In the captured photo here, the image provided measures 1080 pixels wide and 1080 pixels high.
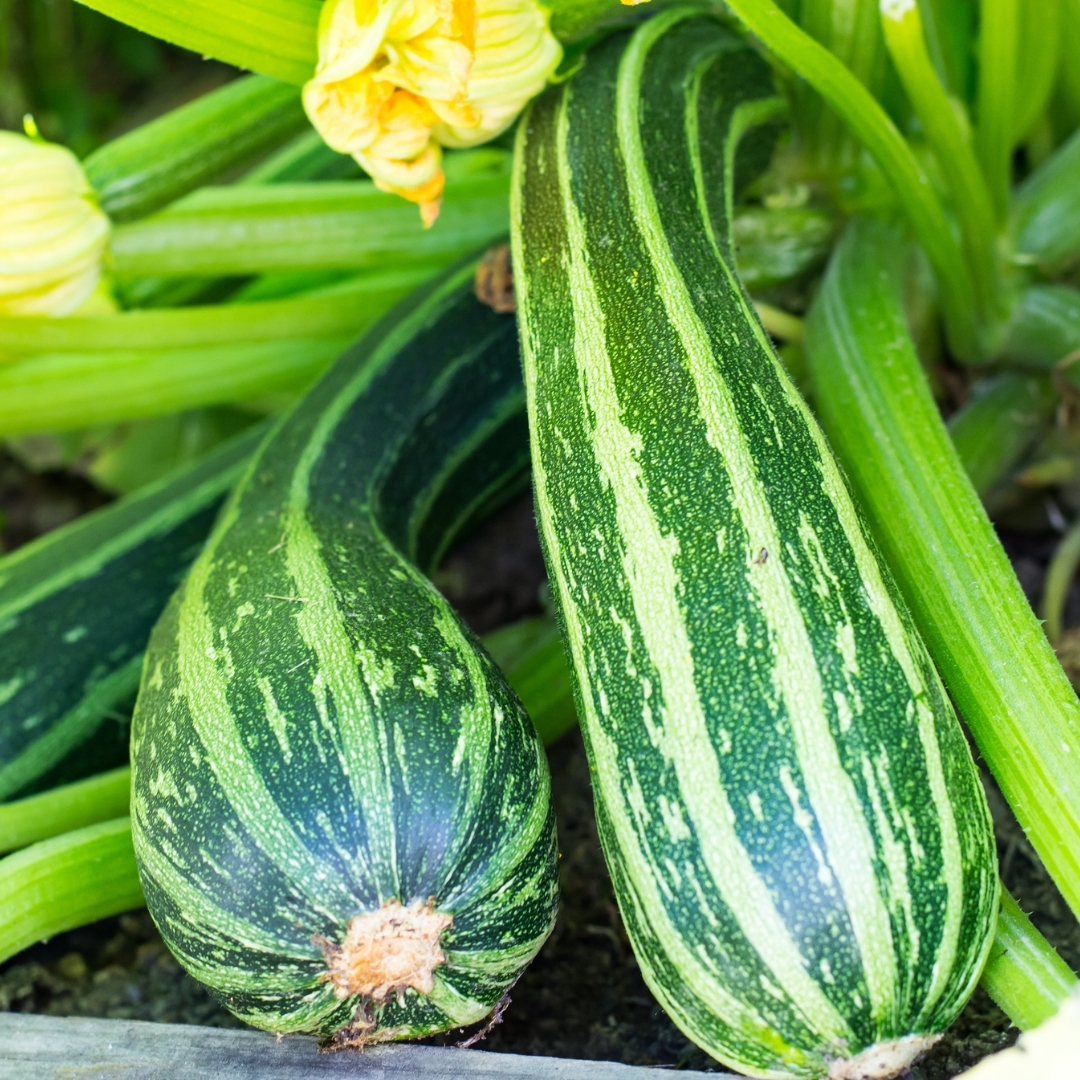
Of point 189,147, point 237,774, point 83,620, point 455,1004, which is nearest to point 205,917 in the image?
point 237,774

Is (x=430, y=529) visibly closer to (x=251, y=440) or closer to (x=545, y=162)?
(x=251, y=440)

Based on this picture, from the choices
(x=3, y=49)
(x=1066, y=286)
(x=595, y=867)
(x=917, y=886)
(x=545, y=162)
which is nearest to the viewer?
(x=917, y=886)

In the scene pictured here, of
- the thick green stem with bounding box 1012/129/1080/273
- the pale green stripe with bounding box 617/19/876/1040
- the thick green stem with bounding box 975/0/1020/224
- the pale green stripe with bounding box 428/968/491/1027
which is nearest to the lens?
the pale green stripe with bounding box 617/19/876/1040

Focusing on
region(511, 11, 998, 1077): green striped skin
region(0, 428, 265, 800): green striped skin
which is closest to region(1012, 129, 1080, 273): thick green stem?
region(511, 11, 998, 1077): green striped skin

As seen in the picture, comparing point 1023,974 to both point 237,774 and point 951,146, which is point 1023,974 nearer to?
point 237,774

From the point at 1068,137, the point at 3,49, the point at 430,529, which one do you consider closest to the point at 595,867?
the point at 430,529

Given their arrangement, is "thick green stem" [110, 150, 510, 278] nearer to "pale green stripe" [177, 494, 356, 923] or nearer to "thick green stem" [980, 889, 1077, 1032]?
"pale green stripe" [177, 494, 356, 923]

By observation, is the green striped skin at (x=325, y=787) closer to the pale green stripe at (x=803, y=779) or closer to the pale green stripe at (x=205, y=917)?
the pale green stripe at (x=205, y=917)
